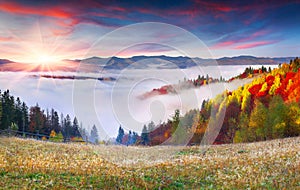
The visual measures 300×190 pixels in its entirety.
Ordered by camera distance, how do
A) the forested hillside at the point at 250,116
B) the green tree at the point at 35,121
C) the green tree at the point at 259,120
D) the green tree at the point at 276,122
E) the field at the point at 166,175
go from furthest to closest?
1. the green tree at the point at 35,121
2. the green tree at the point at 259,120
3. the forested hillside at the point at 250,116
4. the green tree at the point at 276,122
5. the field at the point at 166,175

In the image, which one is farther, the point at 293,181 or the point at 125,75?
the point at 125,75

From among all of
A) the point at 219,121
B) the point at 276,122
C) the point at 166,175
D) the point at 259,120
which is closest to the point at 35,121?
the point at 219,121

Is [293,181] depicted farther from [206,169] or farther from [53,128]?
[53,128]

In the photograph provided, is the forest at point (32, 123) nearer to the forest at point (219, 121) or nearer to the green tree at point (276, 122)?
the forest at point (219, 121)

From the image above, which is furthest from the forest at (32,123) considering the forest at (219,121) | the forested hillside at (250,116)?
the forested hillside at (250,116)

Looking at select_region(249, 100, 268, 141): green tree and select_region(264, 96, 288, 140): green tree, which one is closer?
select_region(264, 96, 288, 140): green tree

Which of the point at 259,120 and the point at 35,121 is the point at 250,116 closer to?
the point at 259,120

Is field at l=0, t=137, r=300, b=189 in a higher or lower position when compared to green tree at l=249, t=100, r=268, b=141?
higher

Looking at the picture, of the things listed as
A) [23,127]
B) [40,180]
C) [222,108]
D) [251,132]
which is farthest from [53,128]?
[40,180]

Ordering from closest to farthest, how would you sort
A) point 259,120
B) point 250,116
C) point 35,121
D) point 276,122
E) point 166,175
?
point 166,175, point 276,122, point 259,120, point 250,116, point 35,121

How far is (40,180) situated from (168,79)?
10.5 meters

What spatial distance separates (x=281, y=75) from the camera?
118750 mm

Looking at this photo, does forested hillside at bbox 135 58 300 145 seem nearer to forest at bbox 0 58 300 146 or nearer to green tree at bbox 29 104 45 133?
Answer: forest at bbox 0 58 300 146

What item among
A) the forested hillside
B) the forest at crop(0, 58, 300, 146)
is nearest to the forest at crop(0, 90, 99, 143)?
the forest at crop(0, 58, 300, 146)
